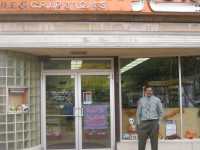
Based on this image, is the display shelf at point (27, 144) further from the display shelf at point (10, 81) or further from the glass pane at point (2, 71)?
the glass pane at point (2, 71)

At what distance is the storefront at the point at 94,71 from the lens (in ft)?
29.8

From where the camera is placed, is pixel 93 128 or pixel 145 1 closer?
pixel 145 1

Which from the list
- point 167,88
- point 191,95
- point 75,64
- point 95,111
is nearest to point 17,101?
point 75,64

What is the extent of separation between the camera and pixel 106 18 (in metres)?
9.30

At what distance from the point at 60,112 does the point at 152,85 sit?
108 inches

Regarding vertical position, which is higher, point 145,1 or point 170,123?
point 145,1

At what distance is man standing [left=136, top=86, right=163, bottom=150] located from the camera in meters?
9.29

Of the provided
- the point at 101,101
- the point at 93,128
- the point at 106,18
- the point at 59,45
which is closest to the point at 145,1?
the point at 106,18

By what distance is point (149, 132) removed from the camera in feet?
31.1

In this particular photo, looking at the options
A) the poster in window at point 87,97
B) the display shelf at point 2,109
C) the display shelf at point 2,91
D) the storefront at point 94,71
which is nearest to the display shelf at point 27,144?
the storefront at point 94,71

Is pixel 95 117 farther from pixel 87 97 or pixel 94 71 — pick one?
pixel 94 71

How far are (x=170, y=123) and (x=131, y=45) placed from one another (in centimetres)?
286

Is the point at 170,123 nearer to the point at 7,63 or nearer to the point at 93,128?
the point at 93,128

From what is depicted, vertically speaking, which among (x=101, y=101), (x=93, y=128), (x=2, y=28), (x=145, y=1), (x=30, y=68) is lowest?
(x=93, y=128)
